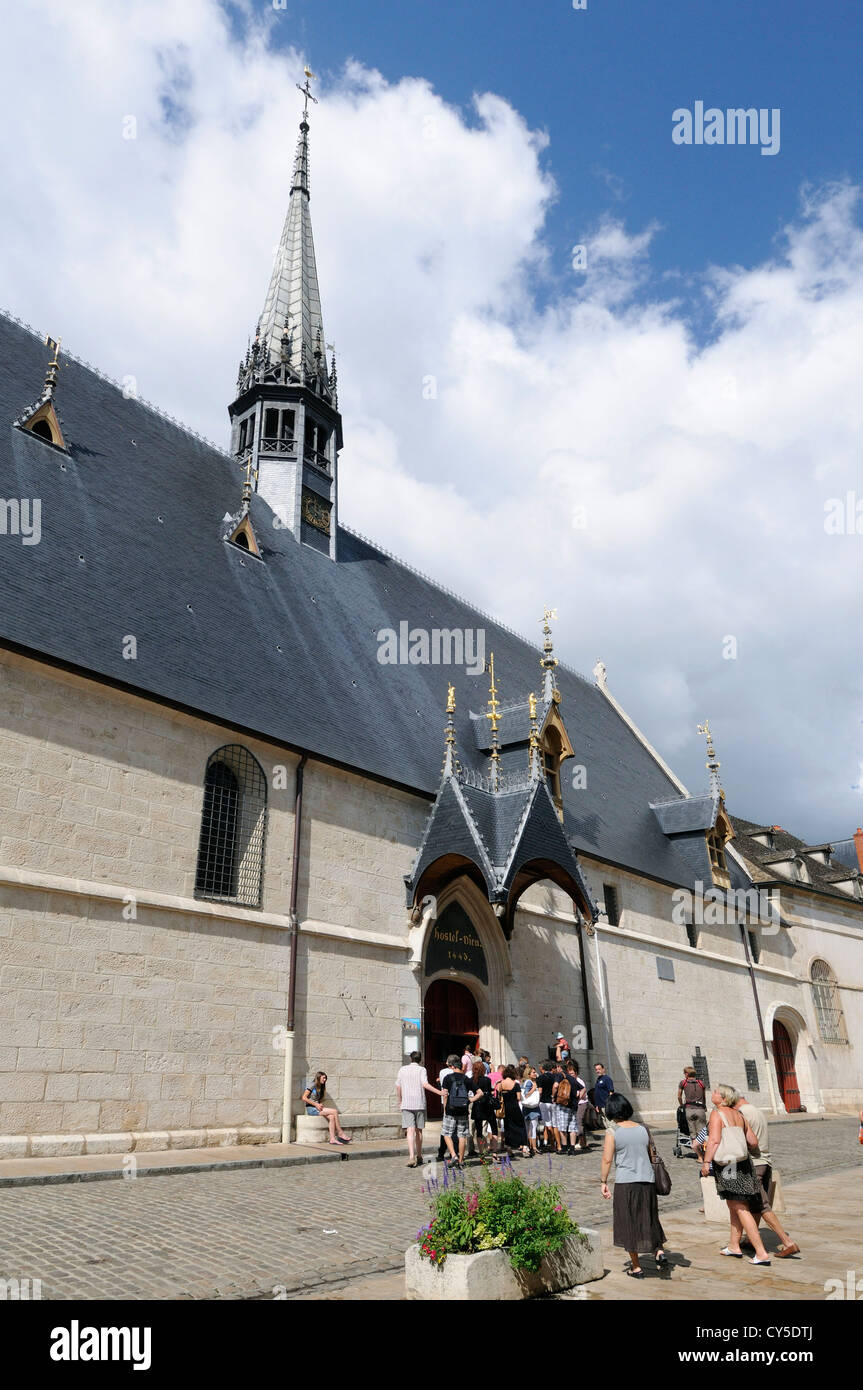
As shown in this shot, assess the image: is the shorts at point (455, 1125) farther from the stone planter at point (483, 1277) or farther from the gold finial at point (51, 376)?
the gold finial at point (51, 376)

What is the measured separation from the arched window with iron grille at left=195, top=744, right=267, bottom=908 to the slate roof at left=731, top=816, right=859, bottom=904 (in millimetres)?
22610

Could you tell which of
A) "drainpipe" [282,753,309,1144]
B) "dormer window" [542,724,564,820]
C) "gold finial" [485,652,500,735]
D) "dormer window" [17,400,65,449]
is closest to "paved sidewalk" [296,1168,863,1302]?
"drainpipe" [282,753,309,1144]

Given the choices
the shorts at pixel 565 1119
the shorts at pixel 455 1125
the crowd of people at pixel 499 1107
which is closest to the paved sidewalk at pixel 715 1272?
the crowd of people at pixel 499 1107

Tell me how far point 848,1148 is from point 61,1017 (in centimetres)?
1448

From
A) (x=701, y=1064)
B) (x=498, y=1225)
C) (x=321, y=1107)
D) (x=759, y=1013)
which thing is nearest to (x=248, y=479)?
(x=321, y=1107)

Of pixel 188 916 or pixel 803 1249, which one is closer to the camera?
pixel 803 1249

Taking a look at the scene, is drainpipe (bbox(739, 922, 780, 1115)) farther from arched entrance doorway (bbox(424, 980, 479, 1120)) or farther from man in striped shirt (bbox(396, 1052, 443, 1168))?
man in striped shirt (bbox(396, 1052, 443, 1168))

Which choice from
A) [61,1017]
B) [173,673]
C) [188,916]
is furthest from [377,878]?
[61,1017]

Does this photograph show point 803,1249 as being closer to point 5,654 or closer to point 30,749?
point 30,749

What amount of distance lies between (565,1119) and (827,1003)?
2158 cm

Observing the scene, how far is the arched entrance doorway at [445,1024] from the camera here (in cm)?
1772

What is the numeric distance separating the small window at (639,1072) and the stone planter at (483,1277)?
54.5ft

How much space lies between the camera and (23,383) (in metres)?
16.9

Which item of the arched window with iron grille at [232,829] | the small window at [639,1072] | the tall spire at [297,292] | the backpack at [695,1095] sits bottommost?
the backpack at [695,1095]
